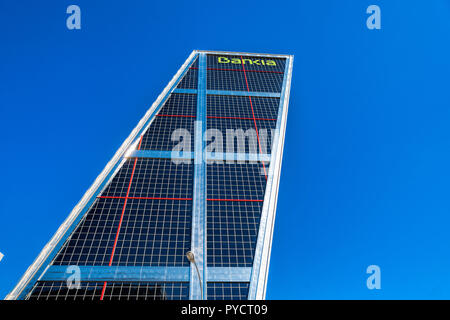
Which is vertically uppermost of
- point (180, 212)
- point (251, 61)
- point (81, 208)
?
point (251, 61)

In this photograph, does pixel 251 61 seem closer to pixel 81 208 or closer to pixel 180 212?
pixel 180 212

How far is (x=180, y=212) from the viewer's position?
1316 inches

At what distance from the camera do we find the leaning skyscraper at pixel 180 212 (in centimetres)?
2617

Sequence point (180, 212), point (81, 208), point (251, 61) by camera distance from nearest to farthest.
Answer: point (81, 208) → point (180, 212) → point (251, 61)

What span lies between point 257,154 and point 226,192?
28.0 ft

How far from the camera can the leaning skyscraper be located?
26.2 m

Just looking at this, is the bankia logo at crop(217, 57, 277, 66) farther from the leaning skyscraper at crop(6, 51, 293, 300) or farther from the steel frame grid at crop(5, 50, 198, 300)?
the steel frame grid at crop(5, 50, 198, 300)

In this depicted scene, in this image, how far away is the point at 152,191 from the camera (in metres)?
36.2

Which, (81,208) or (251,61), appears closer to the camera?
(81,208)

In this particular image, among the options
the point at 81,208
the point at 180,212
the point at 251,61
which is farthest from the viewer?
the point at 251,61

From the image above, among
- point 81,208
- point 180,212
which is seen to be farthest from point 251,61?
point 81,208

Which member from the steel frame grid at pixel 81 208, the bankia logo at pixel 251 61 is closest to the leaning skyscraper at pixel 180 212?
the steel frame grid at pixel 81 208

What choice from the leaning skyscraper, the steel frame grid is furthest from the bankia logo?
the steel frame grid
